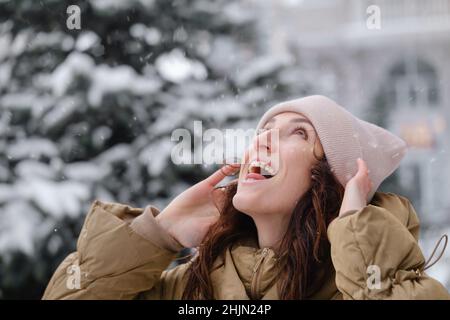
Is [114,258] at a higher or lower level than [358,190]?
lower

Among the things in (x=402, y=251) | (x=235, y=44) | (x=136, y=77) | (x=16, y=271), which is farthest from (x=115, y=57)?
(x=402, y=251)

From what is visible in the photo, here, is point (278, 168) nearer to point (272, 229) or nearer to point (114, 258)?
point (272, 229)

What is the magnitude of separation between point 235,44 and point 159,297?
2.84 metres

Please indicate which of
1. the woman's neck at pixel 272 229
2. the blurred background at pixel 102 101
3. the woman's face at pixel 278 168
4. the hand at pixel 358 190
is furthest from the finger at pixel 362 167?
the blurred background at pixel 102 101

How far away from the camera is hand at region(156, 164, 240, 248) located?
153 centimetres

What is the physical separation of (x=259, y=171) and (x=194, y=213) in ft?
0.72

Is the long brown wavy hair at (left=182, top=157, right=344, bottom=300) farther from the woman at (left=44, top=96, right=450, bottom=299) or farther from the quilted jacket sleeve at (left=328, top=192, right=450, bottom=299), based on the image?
the quilted jacket sleeve at (left=328, top=192, right=450, bottom=299)

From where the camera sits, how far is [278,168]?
1.42 m

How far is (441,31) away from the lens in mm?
14984

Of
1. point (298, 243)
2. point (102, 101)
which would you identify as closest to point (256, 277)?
point (298, 243)

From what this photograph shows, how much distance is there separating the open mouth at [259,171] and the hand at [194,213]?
0.09m

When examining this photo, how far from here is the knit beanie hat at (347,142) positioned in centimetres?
144

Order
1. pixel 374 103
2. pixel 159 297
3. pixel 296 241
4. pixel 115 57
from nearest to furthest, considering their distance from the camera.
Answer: pixel 296 241 → pixel 159 297 → pixel 115 57 → pixel 374 103

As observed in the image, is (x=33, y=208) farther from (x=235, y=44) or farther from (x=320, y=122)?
(x=320, y=122)
